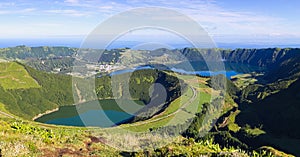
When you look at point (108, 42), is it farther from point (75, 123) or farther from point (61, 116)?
point (61, 116)

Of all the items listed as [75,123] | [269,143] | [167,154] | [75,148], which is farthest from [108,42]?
[75,123]

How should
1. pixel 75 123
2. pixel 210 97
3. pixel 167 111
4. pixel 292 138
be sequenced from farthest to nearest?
Answer: 1. pixel 210 97
2. pixel 75 123
3. pixel 167 111
4. pixel 292 138

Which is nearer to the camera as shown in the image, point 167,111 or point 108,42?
point 108,42

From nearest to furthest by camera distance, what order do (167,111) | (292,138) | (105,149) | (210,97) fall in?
1. (105,149)
2. (292,138)
3. (167,111)
4. (210,97)

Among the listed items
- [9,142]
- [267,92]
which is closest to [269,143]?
[267,92]

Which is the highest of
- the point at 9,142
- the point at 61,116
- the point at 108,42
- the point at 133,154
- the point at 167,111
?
the point at 108,42

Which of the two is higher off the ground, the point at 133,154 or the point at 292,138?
the point at 133,154

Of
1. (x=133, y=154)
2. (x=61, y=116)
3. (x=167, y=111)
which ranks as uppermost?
(x=133, y=154)

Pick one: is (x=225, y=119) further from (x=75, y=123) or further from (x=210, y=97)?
(x=75, y=123)

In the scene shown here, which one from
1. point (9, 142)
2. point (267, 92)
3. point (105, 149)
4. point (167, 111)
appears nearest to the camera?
point (9, 142)
